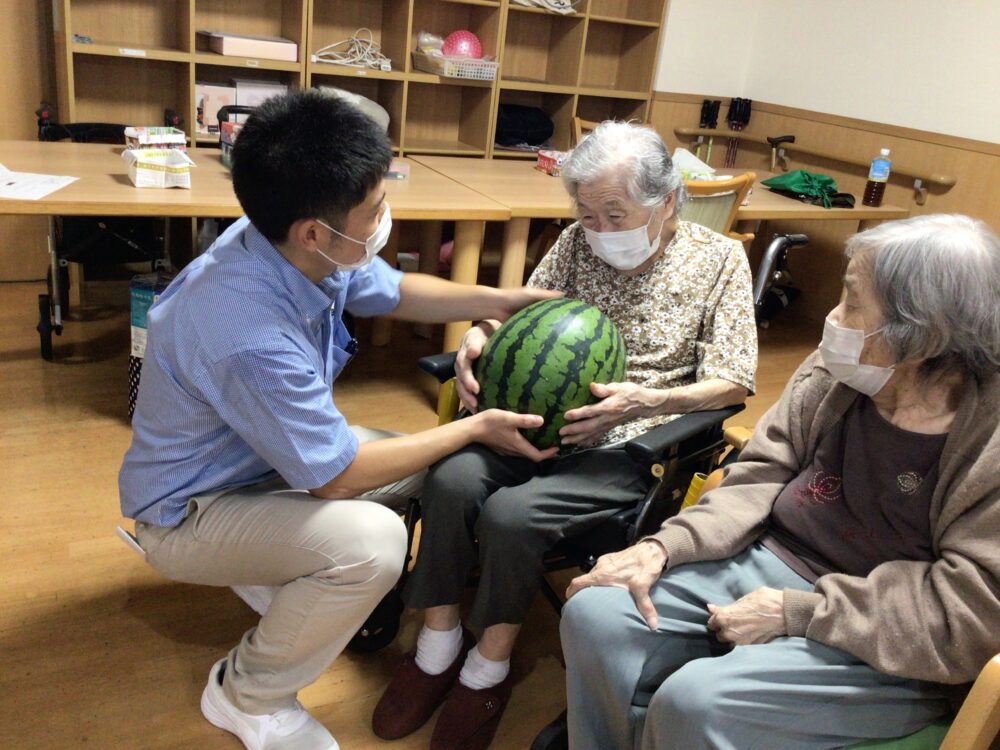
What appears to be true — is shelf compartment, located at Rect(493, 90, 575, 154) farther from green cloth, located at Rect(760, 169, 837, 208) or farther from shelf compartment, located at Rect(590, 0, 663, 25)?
green cloth, located at Rect(760, 169, 837, 208)

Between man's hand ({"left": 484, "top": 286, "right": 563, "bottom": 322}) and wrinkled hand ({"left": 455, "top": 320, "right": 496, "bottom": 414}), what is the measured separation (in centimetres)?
7

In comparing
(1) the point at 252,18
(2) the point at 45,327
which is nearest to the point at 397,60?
(1) the point at 252,18

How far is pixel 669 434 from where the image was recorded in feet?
5.68

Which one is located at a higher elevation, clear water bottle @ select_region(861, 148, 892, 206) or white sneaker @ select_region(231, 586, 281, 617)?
clear water bottle @ select_region(861, 148, 892, 206)

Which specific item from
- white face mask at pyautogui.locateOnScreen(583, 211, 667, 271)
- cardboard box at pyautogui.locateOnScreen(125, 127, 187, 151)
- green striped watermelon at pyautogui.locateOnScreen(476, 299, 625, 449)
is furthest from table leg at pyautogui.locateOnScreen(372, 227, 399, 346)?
green striped watermelon at pyautogui.locateOnScreen(476, 299, 625, 449)

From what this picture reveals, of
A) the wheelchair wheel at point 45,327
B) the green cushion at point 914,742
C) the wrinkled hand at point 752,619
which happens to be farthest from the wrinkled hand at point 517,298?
the wheelchair wheel at point 45,327

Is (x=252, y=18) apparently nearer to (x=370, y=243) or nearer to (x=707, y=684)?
(x=370, y=243)

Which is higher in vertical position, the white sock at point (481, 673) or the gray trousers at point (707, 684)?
the gray trousers at point (707, 684)

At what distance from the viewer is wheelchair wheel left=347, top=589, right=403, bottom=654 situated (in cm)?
195

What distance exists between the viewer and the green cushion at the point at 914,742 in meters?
1.29

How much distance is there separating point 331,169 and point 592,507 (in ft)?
2.86

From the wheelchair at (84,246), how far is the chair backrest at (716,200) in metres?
2.12

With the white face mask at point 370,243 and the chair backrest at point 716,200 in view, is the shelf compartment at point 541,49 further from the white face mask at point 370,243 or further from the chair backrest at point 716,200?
the white face mask at point 370,243

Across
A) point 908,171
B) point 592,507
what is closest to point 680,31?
point 908,171
